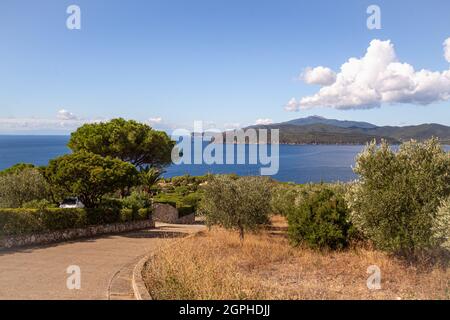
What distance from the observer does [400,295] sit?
421 inches

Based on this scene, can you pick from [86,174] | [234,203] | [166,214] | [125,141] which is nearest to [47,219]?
[86,174]

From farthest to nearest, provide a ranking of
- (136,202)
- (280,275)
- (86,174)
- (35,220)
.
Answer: (136,202)
(86,174)
(35,220)
(280,275)

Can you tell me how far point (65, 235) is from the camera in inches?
786

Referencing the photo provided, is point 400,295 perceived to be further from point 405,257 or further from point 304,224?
point 304,224

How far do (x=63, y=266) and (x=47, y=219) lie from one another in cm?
658

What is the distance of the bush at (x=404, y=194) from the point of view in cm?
1315

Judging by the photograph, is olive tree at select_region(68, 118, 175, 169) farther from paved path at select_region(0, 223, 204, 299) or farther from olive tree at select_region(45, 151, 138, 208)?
paved path at select_region(0, 223, 204, 299)

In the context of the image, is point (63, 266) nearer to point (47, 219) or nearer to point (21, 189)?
point (47, 219)

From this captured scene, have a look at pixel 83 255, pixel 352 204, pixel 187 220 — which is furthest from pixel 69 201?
pixel 352 204

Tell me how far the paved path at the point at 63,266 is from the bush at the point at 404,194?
26.8ft

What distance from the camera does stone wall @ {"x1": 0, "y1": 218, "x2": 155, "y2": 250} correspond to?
17.1m

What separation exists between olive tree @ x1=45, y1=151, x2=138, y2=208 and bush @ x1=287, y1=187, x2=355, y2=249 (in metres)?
10.1

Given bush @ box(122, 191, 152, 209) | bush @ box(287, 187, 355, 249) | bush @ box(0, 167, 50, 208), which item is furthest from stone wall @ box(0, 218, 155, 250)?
bush @ box(287, 187, 355, 249)
